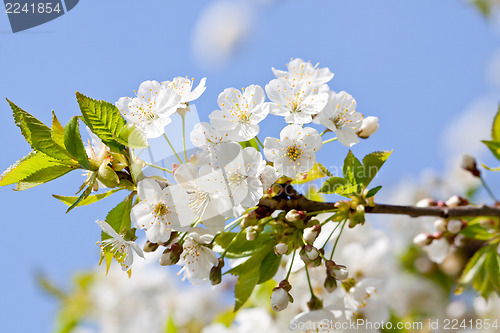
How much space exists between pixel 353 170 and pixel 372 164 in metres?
0.07

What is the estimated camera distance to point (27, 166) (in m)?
1.49

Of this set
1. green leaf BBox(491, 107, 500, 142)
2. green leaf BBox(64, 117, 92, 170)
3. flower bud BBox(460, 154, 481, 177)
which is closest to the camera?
green leaf BBox(64, 117, 92, 170)

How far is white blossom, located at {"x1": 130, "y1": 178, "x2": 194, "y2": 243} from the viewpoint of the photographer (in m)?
1.42

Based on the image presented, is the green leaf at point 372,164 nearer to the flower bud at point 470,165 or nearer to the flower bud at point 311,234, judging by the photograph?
the flower bud at point 311,234

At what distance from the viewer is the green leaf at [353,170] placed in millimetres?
1572

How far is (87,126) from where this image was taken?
143 centimetres

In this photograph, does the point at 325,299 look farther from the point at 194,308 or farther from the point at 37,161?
the point at 194,308

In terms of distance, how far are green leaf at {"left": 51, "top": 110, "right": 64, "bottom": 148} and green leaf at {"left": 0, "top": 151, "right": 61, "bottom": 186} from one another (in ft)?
0.21

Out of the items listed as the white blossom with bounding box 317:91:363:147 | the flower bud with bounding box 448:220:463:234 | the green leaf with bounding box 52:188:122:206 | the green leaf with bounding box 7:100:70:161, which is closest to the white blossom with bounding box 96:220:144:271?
the green leaf with bounding box 52:188:122:206

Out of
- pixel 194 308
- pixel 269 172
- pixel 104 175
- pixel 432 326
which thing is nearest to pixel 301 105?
pixel 269 172

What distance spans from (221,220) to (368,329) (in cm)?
106

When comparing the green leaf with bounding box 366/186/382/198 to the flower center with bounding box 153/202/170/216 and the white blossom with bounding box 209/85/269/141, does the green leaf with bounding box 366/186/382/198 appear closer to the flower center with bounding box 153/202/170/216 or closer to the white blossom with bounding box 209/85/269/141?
the white blossom with bounding box 209/85/269/141

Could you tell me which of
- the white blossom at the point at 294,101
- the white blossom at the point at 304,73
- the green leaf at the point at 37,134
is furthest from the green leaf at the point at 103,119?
the white blossom at the point at 304,73

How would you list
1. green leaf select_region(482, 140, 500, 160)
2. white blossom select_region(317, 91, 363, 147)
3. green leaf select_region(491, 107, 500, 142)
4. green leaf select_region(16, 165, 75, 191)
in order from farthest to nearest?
green leaf select_region(491, 107, 500, 142)
green leaf select_region(482, 140, 500, 160)
white blossom select_region(317, 91, 363, 147)
green leaf select_region(16, 165, 75, 191)
